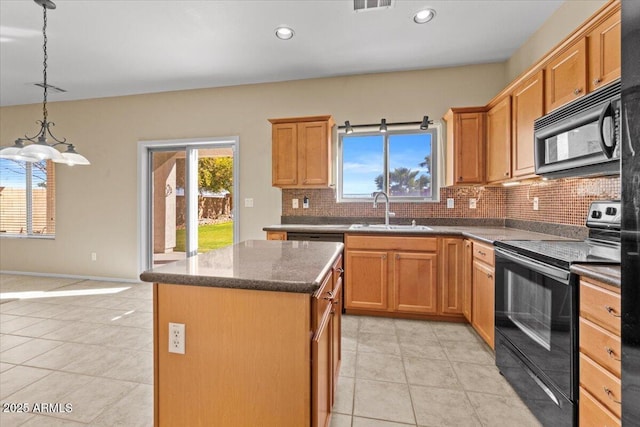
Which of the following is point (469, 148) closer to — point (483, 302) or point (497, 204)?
point (497, 204)

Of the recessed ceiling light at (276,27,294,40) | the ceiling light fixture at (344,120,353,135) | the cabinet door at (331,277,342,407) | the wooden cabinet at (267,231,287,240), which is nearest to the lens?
the cabinet door at (331,277,342,407)

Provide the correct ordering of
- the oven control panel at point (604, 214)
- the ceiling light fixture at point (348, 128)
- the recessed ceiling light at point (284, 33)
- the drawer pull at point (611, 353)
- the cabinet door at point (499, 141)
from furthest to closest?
1. the ceiling light fixture at point (348, 128)
2. the recessed ceiling light at point (284, 33)
3. the cabinet door at point (499, 141)
4. the oven control panel at point (604, 214)
5. the drawer pull at point (611, 353)

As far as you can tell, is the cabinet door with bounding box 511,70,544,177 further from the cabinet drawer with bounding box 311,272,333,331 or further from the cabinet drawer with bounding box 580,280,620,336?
the cabinet drawer with bounding box 311,272,333,331

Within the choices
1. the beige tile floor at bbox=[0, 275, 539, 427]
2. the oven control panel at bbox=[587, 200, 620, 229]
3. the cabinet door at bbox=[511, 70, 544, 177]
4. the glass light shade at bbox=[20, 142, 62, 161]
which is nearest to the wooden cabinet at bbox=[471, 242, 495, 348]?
the beige tile floor at bbox=[0, 275, 539, 427]

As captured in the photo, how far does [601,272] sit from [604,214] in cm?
97

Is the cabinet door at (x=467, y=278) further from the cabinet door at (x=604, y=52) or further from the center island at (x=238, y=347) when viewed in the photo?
the center island at (x=238, y=347)

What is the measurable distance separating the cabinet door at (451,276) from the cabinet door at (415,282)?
75 millimetres

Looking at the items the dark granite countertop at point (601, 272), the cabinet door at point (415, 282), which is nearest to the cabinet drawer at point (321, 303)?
the dark granite countertop at point (601, 272)

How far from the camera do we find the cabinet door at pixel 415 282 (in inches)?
115

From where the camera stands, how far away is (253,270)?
1.17 meters

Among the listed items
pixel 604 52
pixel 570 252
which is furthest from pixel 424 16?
pixel 570 252

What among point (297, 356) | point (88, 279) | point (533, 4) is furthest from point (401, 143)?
point (88, 279)

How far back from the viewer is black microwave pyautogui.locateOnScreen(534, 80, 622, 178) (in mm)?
1369

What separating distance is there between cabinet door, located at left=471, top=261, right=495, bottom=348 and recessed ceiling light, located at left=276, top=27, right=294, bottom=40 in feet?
9.09
